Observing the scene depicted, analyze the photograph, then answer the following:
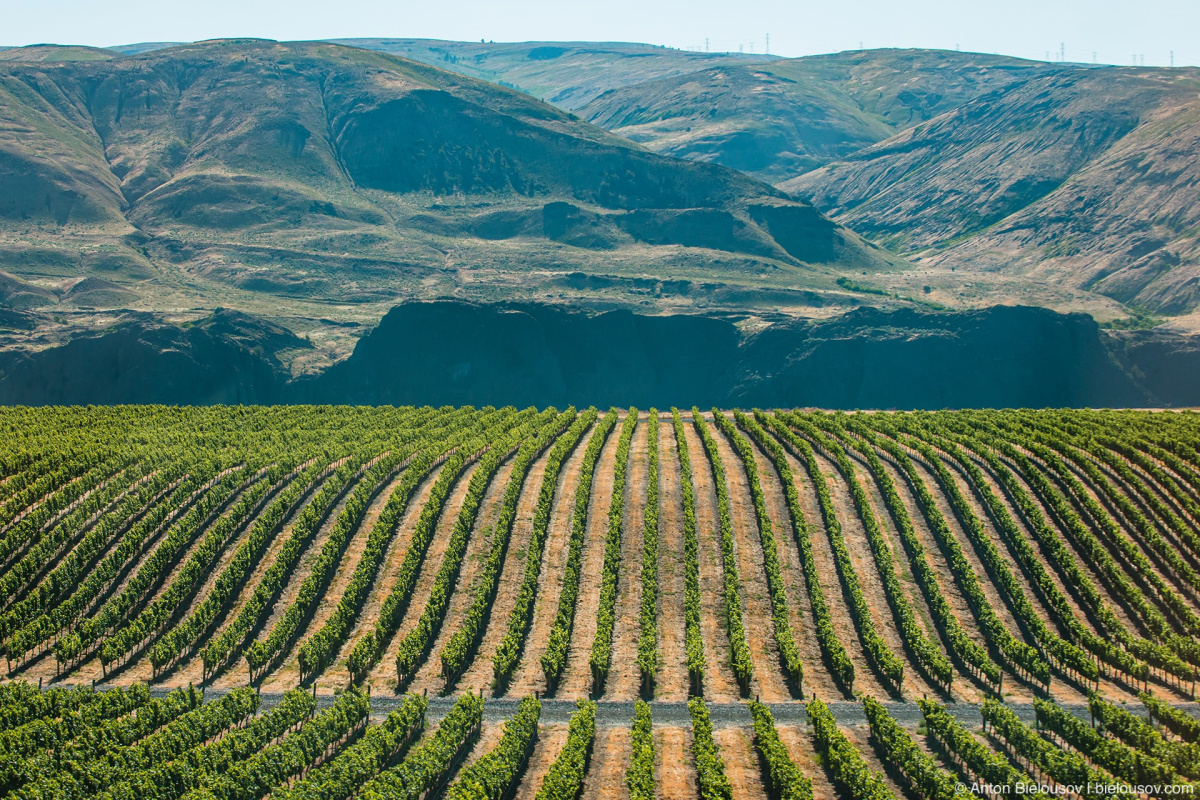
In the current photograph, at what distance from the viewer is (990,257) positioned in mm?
186250

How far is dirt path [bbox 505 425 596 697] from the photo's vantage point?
4394 cm

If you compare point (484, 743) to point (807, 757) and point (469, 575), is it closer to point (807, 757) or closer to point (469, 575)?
point (807, 757)

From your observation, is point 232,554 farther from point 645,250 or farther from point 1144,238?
point 1144,238

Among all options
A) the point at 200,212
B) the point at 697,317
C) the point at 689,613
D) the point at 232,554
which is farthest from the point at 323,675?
the point at 200,212

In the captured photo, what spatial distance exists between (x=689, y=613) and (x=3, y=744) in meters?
30.5

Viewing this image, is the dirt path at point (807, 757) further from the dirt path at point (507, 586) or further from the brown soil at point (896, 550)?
the dirt path at point (507, 586)

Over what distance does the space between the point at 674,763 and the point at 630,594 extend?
15588mm

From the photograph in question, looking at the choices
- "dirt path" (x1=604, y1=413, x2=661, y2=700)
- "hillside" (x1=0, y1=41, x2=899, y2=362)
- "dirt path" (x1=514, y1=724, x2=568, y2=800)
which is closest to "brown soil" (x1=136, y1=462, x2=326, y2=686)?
"dirt path" (x1=514, y1=724, x2=568, y2=800)

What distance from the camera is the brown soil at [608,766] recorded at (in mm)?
34156

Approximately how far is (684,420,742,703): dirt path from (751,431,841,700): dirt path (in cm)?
360

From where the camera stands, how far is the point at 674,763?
36188mm

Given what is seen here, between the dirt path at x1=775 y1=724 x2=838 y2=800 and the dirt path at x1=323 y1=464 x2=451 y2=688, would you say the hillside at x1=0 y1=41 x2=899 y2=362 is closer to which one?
the dirt path at x1=323 y1=464 x2=451 y2=688

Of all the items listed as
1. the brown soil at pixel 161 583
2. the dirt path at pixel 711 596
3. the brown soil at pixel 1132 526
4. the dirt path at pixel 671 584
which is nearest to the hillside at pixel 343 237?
the dirt path at pixel 671 584

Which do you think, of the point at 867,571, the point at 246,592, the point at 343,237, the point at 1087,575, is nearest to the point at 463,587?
the point at 246,592
